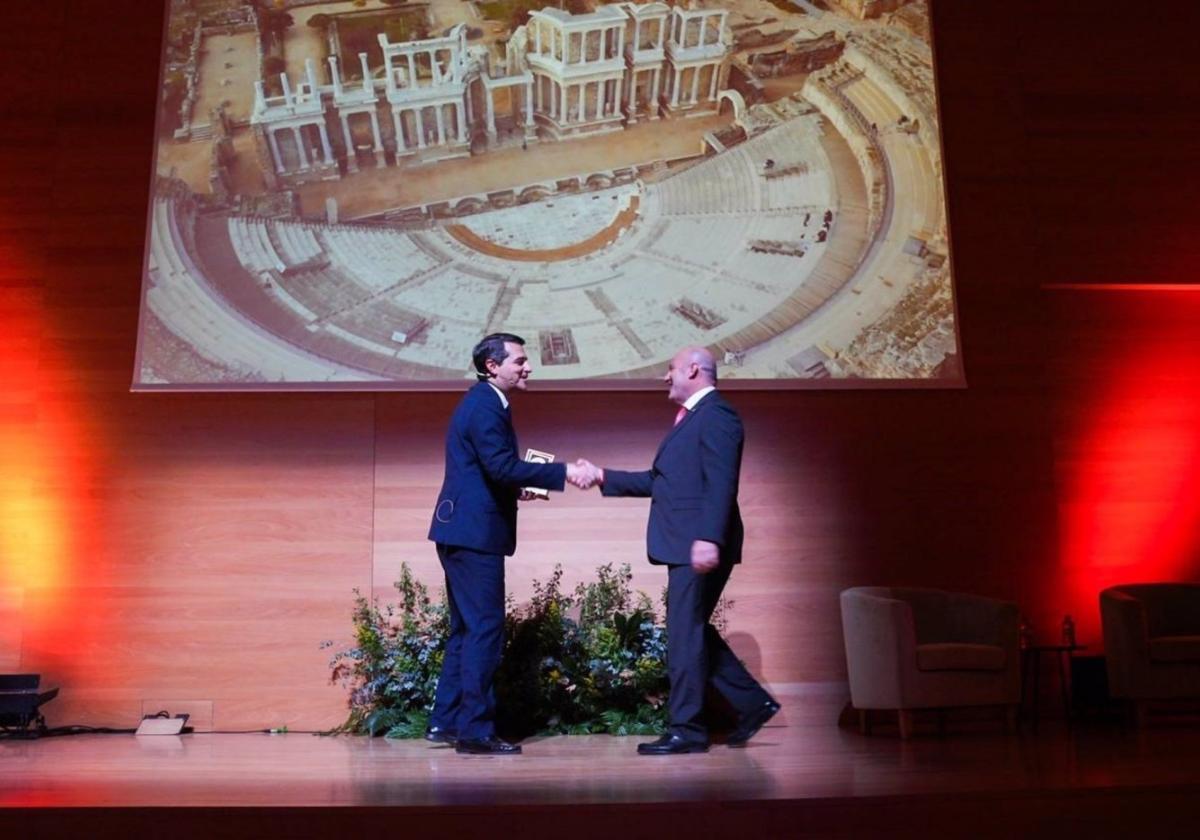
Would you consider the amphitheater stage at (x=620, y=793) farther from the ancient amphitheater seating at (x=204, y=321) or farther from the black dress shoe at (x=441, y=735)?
the ancient amphitheater seating at (x=204, y=321)

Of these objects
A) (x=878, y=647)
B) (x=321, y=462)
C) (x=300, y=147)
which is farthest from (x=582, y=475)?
(x=300, y=147)

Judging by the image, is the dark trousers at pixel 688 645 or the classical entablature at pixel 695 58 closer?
the dark trousers at pixel 688 645

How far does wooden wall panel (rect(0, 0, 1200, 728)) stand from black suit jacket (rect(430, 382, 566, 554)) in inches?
48.3

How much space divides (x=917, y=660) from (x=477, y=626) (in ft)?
6.04

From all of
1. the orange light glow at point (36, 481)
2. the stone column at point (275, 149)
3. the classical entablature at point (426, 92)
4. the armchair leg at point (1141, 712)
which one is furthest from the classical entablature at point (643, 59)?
the armchair leg at point (1141, 712)

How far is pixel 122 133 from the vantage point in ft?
19.8

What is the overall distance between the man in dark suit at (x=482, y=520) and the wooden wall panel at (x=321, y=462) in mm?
1192

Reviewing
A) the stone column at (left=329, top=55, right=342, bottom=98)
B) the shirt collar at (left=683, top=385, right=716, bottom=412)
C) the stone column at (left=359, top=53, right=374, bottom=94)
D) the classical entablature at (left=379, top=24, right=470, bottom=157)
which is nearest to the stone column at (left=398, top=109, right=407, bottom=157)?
the classical entablature at (left=379, top=24, right=470, bottom=157)

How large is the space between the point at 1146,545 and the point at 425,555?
351 cm

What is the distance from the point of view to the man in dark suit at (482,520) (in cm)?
434

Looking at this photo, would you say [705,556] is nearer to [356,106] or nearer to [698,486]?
[698,486]

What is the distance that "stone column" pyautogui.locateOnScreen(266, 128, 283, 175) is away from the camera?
5.91 m

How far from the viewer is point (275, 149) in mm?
5934

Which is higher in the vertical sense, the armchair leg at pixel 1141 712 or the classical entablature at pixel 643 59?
the classical entablature at pixel 643 59
